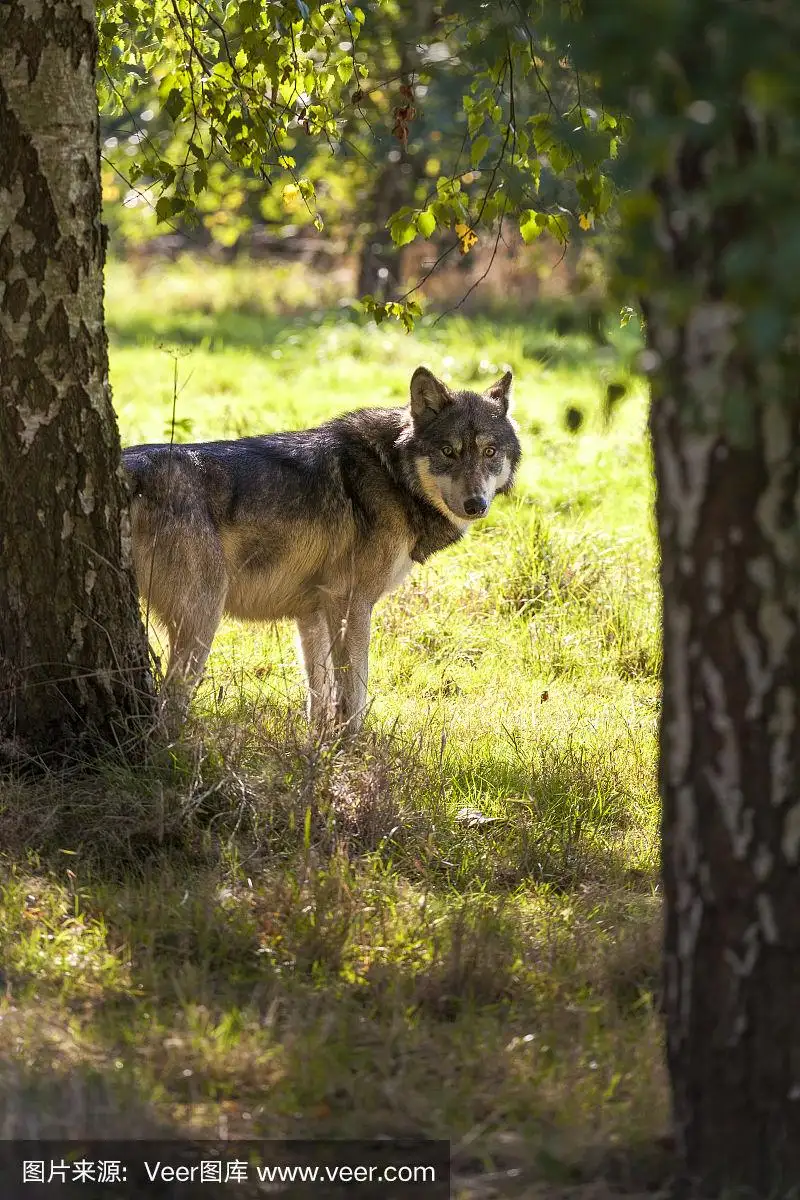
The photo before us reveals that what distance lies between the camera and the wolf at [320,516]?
5.66 meters

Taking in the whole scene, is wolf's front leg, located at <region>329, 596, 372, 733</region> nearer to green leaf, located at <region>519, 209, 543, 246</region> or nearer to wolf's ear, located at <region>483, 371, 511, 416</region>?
wolf's ear, located at <region>483, 371, 511, 416</region>

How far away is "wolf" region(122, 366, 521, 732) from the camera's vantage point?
5656mm

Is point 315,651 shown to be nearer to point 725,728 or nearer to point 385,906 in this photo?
point 385,906

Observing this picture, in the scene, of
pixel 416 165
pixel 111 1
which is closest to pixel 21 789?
pixel 111 1

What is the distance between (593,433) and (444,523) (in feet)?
19.1

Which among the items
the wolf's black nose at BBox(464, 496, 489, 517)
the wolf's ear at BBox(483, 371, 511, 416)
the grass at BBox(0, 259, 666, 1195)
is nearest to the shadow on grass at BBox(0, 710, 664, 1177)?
the grass at BBox(0, 259, 666, 1195)

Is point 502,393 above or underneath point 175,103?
underneath

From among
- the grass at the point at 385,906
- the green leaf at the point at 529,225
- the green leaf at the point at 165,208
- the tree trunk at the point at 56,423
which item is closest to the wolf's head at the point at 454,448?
the grass at the point at 385,906

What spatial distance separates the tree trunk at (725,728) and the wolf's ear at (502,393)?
4.18m

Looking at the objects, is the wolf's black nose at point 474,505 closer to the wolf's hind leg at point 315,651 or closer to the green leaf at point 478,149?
the wolf's hind leg at point 315,651

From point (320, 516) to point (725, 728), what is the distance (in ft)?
12.4


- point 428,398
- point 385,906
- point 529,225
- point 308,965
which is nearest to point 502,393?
point 428,398

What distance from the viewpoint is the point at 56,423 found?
4.76 m

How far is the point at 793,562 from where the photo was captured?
2.58m
